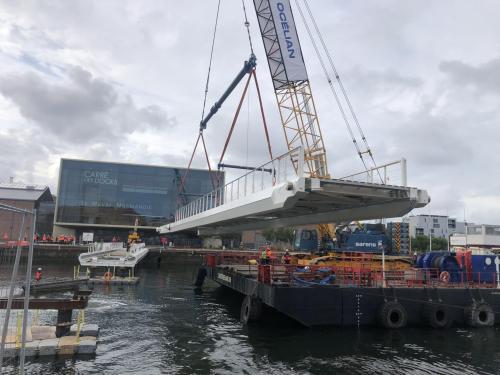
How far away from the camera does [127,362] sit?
43.5 feet

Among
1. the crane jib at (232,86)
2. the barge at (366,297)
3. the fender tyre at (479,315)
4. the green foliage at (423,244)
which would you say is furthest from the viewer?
the green foliage at (423,244)

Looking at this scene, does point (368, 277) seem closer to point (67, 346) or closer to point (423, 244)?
point (67, 346)

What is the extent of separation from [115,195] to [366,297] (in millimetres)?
64531

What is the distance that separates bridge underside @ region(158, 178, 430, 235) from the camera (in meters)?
15.0

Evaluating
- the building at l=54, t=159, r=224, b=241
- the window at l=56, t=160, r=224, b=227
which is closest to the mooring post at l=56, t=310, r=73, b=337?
the window at l=56, t=160, r=224, b=227

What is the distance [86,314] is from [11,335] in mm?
7025

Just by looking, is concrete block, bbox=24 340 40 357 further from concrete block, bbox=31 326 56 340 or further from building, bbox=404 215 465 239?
building, bbox=404 215 465 239

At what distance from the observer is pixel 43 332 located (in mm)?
14648

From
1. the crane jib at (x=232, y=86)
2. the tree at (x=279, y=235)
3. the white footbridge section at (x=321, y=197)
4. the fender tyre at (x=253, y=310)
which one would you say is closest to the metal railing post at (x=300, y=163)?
the white footbridge section at (x=321, y=197)

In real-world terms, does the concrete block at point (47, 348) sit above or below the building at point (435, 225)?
below

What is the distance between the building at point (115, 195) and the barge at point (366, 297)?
2215 inches

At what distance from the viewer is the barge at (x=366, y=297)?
17.9 meters

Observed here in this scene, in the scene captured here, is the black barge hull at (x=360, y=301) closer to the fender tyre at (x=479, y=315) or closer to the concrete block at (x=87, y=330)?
the fender tyre at (x=479, y=315)

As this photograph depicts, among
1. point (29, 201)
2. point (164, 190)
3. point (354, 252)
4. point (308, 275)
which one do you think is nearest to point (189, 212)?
point (354, 252)
